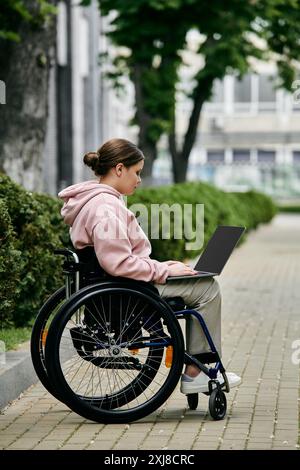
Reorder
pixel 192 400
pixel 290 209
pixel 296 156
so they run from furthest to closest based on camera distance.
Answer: pixel 296 156 < pixel 290 209 < pixel 192 400

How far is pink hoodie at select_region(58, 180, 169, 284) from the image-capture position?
6.51m

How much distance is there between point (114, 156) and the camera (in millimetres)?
6762

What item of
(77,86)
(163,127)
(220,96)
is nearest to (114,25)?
(163,127)

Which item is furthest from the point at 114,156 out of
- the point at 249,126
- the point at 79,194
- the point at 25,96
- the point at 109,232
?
the point at 249,126

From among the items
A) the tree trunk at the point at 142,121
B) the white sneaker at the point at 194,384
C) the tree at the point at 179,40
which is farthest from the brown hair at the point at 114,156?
the tree trunk at the point at 142,121

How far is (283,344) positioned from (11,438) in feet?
14.0

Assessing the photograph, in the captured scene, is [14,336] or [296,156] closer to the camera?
[14,336]

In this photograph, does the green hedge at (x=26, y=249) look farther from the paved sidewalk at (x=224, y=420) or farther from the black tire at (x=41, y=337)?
the black tire at (x=41, y=337)

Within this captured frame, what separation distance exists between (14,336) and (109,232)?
2.74 metres

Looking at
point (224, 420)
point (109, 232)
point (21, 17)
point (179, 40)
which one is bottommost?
point (224, 420)

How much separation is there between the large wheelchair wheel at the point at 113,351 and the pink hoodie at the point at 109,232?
0.37 feet

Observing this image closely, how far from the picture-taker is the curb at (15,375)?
7.28m

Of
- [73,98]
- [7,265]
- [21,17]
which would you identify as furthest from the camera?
[73,98]

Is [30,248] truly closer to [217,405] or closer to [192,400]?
[192,400]
